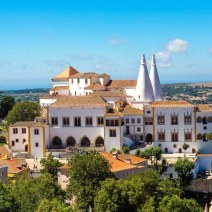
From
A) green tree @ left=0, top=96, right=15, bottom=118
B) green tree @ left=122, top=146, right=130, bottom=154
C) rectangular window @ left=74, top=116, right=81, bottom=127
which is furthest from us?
green tree @ left=0, top=96, right=15, bottom=118

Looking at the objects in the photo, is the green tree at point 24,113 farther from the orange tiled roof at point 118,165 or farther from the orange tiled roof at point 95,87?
the orange tiled roof at point 118,165

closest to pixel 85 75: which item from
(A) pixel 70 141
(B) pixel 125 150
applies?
(A) pixel 70 141

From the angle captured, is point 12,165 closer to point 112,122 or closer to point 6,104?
point 112,122

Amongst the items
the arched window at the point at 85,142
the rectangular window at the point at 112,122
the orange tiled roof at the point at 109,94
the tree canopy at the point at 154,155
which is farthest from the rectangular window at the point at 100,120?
the tree canopy at the point at 154,155

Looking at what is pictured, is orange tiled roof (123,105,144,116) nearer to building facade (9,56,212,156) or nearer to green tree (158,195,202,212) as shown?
building facade (9,56,212,156)

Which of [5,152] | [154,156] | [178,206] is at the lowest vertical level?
[178,206]

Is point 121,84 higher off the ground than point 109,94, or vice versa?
point 121,84

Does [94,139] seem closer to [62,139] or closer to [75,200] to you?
[62,139]

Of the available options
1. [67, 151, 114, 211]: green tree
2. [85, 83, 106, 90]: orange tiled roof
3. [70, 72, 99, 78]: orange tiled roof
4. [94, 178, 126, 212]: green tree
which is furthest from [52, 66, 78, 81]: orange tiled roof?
Result: [94, 178, 126, 212]: green tree
